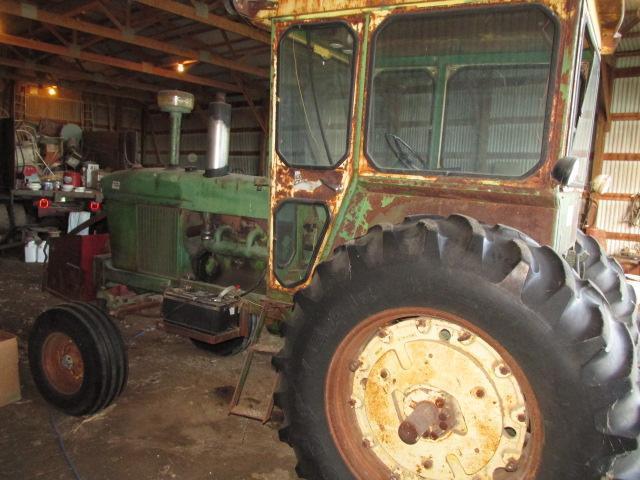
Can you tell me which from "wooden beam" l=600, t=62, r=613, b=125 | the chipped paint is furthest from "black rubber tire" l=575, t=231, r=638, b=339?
"wooden beam" l=600, t=62, r=613, b=125

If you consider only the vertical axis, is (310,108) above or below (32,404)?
above

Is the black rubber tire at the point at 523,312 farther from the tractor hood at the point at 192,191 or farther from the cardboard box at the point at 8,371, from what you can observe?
the cardboard box at the point at 8,371

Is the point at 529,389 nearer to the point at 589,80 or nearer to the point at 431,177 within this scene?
the point at 431,177

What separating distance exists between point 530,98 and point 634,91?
9.31 metres

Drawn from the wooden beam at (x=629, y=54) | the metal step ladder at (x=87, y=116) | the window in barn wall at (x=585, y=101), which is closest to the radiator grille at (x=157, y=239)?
the window in barn wall at (x=585, y=101)

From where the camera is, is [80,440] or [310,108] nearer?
[310,108]

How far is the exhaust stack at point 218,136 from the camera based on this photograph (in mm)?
3049

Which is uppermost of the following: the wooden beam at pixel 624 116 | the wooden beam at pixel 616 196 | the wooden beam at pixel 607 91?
the wooden beam at pixel 607 91

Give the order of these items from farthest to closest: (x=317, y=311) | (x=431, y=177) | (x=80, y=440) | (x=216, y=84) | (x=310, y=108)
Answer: (x=216, y=84), (x=80, y=440), (x=310, y=108), (x=431, y=177), (x=317, y=311)

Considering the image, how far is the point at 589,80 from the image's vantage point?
2.41 metres

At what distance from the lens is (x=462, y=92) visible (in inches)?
79.2

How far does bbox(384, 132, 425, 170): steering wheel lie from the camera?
6.79ft

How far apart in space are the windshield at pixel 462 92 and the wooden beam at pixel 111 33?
7.80m

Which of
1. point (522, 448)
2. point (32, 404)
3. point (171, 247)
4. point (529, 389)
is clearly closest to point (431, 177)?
point (529, 389)
